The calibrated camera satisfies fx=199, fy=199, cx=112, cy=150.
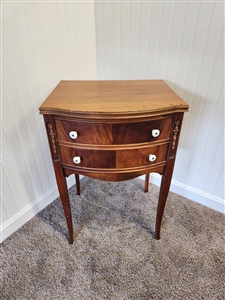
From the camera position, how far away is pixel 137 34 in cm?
123

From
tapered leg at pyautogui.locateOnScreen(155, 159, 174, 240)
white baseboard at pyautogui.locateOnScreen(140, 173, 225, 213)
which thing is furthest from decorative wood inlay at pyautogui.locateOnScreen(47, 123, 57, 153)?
white baseboard at pyautogui.locateOnScreen(140, 173, 225, 213)

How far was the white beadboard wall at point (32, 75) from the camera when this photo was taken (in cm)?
101

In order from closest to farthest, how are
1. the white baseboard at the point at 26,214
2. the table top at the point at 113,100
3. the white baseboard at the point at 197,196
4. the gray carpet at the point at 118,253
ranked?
the table top at the point at 113,100 < the gray carpet at the point at 118,253 < the white baseboard at the point at 26,214 < the white baseboard at the point at 197,196

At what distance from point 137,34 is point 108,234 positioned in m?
1.27

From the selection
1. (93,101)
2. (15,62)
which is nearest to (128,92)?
(93,101)

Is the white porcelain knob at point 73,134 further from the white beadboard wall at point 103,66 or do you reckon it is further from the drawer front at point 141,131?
the white beadboard wall at point 103,66

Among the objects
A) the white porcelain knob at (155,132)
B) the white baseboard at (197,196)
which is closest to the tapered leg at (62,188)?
the white porcelain knob at (155,132)

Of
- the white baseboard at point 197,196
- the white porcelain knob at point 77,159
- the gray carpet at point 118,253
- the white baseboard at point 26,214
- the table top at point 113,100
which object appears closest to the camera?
the table top at point 113,100

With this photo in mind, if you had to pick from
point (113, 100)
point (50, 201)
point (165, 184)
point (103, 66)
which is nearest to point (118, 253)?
point (165, 184)

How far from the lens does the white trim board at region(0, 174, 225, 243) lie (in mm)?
1277

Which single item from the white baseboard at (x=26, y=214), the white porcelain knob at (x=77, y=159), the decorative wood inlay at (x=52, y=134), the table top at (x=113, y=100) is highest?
the table top at (x=113, y=100)

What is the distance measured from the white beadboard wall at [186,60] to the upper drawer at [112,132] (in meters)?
0.51

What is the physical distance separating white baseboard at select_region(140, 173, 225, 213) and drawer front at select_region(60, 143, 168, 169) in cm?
71

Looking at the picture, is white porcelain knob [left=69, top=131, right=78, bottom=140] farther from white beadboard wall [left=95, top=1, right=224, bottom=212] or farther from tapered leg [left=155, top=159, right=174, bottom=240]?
white beadboard wall [left=95, top=1, right=224, bottom=212]
